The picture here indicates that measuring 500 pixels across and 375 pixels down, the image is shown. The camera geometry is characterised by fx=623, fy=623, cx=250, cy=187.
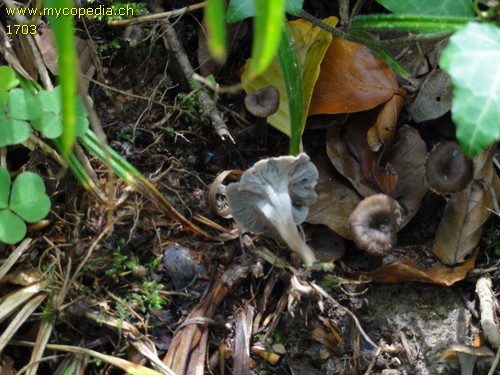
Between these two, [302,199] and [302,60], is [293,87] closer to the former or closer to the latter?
[302,60]

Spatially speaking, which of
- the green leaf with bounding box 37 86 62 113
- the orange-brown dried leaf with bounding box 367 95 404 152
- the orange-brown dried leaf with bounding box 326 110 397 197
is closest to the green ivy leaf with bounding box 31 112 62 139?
the green leaf with bounding box 37 86 62 113

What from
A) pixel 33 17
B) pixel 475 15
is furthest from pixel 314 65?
pixel 33 17

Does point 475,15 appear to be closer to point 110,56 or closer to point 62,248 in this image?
point 110,56

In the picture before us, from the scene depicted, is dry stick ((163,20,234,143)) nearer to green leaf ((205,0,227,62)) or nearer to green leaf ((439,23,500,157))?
green leaf ((439,23,500,157))

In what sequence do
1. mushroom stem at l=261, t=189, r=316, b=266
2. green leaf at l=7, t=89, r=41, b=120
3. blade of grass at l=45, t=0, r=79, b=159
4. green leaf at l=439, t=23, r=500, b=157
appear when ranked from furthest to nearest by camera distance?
green leaf at l=7, t=89, r=41, b=120, mushroom stem at l=261, t=189, r=316, b=266, green leaf at l=439, t=23, r=500, b=157, blade of grass at l=45, t=0, r=79, b=159

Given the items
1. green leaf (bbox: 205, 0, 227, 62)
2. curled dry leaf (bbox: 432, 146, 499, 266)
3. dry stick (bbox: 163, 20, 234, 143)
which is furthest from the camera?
dry stick (bbox: 163, 20, 234, 143)
